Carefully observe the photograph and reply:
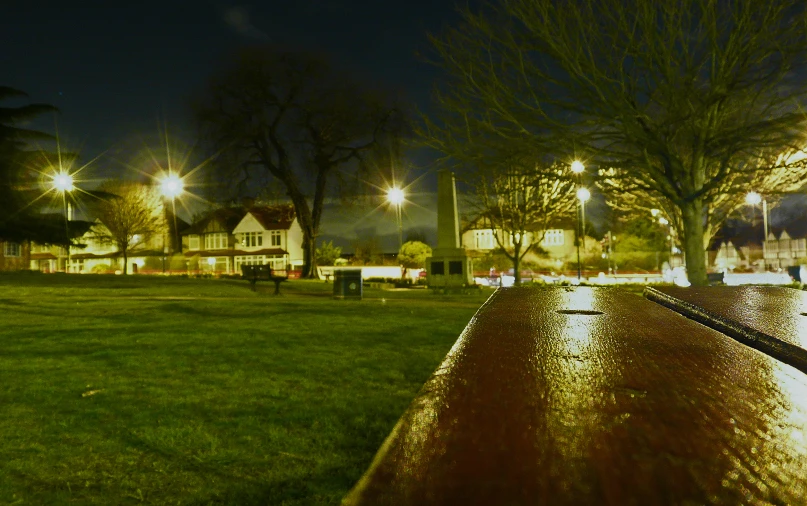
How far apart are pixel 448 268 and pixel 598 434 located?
73.6 feet

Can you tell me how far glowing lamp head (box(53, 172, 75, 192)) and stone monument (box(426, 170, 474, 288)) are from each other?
19905 mm

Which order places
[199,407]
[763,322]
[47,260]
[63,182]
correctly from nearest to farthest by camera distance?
[763,322] < [199,407] < [63,182] < [47,260]

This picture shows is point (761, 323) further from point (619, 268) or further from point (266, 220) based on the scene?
point (266, 220)

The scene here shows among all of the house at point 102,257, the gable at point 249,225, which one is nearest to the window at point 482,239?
the gable at point 249,225

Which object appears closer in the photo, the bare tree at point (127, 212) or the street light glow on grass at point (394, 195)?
the street light glow on grass at point (394, 195)

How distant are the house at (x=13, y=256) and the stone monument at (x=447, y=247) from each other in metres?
47.6

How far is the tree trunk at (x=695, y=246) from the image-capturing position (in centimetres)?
1398

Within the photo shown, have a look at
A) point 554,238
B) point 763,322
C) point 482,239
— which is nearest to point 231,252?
point 482,239

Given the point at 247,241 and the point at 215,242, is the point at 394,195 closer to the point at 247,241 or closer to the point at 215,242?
the point at 247,241

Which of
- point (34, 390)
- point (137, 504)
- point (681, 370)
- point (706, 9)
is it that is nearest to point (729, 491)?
point (681, 370)

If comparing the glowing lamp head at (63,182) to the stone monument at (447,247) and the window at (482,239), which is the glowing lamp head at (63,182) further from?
the window at (482,239)

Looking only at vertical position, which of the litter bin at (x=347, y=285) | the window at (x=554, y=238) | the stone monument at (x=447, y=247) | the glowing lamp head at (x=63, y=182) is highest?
the glowing lamp head at (x=63, y=182)

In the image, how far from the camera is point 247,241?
236 ft

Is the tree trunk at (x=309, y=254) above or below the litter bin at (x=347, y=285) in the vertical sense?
above
